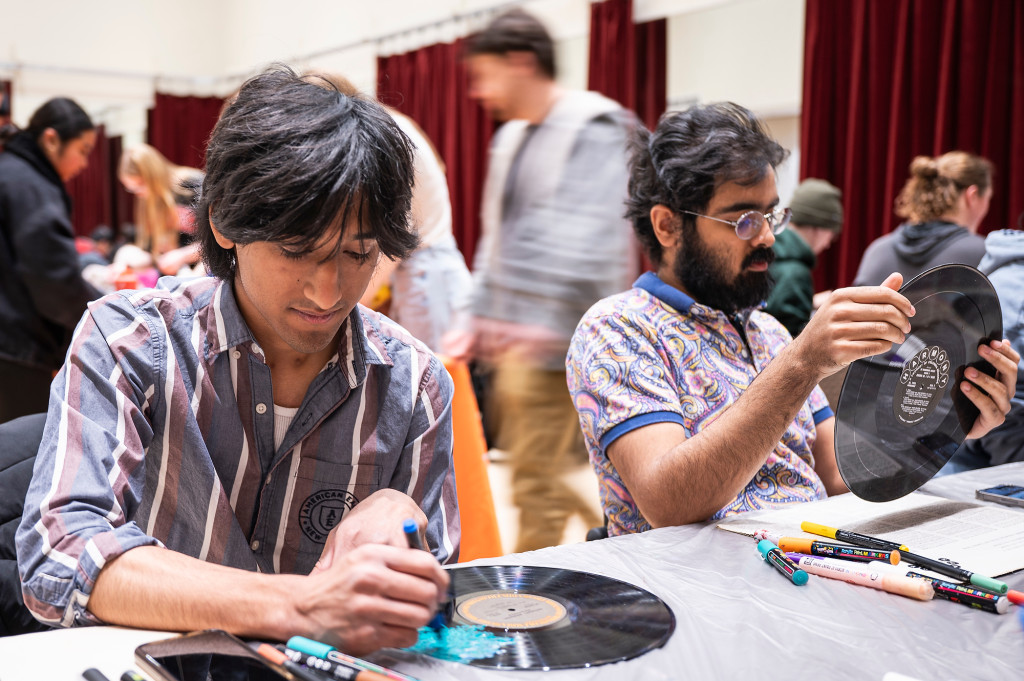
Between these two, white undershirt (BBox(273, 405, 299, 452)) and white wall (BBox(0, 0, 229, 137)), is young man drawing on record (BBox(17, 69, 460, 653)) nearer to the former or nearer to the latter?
white undershirt (BBox(273, 405, 299, 452))

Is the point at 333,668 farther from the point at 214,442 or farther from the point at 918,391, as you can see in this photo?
the point at 918,391

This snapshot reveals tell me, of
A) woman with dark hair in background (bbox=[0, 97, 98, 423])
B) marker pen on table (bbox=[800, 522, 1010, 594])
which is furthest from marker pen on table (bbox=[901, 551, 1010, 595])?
woman with dark hair in background (bbox=[0, 97, 98, 423])

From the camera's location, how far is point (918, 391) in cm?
133

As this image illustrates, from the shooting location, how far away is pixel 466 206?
6.35 metres

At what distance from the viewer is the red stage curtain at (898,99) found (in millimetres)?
3668

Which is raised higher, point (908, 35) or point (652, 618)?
point (908, 35)

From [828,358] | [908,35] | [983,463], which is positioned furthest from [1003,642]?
[908,35]

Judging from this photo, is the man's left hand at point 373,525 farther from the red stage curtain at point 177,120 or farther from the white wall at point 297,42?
the red stage curtain at point 177,120

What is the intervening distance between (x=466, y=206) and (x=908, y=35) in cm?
316

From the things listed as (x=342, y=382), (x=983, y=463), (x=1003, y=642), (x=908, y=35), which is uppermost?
(x=908, y=35)

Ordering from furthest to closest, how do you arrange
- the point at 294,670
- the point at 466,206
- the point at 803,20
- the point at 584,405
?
the point at 466,206, the point at 803,20, the point at 584,405, the point at 294,670

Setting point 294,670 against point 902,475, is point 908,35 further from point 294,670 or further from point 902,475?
point 294,670

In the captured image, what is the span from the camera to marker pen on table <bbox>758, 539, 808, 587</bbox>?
3.46 feet

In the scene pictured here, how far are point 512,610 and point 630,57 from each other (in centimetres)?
453
